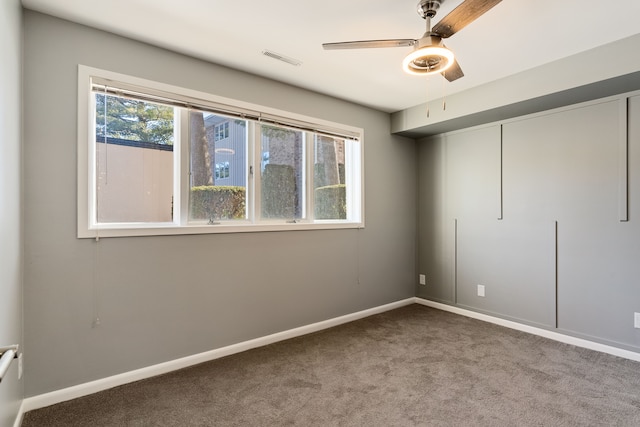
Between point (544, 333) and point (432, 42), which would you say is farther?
point (544, 333)

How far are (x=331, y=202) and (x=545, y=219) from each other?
216 cm

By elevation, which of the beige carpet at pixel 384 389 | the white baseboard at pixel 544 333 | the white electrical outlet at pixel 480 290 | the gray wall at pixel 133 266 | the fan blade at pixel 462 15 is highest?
the fan blade at pixel 462 15

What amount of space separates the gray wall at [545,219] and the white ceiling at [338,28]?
75cm

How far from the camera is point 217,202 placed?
2826 millimetres

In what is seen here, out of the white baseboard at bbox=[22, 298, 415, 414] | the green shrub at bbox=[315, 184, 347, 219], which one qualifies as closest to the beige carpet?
the white baseboard at bbox=[22, 298, 415, 414]

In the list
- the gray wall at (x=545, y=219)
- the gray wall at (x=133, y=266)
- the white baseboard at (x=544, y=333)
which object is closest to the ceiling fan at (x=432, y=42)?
the gray wall at (x=133, y=266)

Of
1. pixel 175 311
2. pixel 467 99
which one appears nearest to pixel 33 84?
pixel 175 311

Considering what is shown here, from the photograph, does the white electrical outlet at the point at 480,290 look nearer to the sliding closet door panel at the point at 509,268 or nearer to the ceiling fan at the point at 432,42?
the sliding closet door panel at the point at 509,268

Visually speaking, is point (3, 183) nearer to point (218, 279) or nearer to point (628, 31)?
point (218, 279)

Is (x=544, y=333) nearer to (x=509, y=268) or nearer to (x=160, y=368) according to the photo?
(x=509, y=268)

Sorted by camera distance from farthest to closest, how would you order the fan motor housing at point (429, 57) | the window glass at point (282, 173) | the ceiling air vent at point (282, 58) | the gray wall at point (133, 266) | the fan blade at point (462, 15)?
the window glass at point (282, 173) → the ceiling air vent at point (282, 58) → the gray wall at point (133, 266) → the fan motor housing at point (429, 57) → the fan blade at point (462, 15)

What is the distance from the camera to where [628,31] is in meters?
2.24

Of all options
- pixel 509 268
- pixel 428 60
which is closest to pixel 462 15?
pixel 428 60

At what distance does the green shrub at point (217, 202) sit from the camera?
271 centimetres
